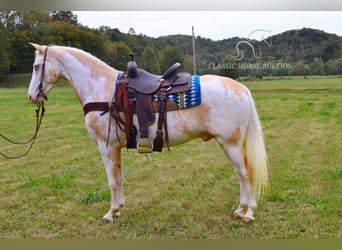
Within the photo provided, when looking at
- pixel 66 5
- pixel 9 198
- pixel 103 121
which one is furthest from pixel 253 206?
pixel 66 5

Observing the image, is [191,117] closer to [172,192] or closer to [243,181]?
[243,181]

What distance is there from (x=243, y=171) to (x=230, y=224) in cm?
47

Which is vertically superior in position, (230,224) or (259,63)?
(259,63)

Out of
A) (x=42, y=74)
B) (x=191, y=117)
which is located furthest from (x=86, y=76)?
(x=191, y=117)

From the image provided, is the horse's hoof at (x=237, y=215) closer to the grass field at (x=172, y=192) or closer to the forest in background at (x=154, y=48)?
the grass field at (x=172, y=192)

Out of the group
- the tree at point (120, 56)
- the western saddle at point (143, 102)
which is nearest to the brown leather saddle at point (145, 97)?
the western saddle at point (143, 102)

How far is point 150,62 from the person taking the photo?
6133 mm

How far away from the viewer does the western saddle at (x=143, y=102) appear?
2920 millimetres

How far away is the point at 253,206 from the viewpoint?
9.99 feet

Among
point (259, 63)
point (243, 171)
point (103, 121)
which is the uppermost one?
point (259, 63)

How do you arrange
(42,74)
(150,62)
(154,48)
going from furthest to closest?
(154,48)
(150,62)
(42,74)

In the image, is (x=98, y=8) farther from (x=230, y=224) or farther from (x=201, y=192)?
(x=230, y=224)

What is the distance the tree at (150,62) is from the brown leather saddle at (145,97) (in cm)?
289

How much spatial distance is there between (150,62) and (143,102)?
11.0ft
